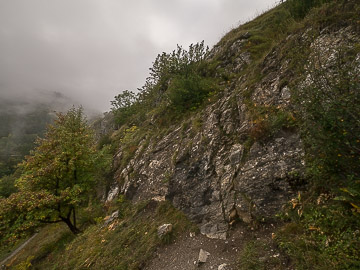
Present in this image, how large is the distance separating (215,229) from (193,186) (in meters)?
2.19

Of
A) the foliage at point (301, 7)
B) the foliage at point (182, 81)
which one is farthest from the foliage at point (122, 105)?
the foliage at point (301, 7)

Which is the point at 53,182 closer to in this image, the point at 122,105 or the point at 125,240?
the point at 125,240

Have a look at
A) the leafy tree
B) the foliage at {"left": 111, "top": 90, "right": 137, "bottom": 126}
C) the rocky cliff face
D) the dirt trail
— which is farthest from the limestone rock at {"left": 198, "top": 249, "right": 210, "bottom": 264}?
the foliage at {"left": 111, "top": 90, "right": 137, "bottom": 126}

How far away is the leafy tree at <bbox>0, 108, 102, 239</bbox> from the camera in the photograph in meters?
10.1

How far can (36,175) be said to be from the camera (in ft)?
37.9

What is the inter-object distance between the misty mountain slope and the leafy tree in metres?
2.38

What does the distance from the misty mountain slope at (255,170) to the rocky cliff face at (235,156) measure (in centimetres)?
5

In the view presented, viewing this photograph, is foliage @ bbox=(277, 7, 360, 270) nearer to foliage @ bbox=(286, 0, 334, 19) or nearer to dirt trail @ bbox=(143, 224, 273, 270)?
dirt trail @ bbox=(143, 224, 273, 270)

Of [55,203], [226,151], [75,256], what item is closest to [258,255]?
[226,151]

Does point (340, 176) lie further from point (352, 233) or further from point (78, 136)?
point (78, 136)

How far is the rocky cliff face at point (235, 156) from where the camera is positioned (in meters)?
6.03

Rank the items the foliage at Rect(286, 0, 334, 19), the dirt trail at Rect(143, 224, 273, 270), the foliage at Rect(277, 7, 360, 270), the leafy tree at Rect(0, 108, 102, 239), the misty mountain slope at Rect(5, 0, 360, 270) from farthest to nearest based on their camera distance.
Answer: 1. the leafy tree at Rect(0, 108, 102, 239)
2. the foliage at Rect(286, 0, 334, 19)
3. the dirt trail at Rect(143, 224, 273, 270)
4. the misty mountain slope at Rect(5, 0, 360, 270)
5. the foliage at Rect(277, 7, 360, 270)

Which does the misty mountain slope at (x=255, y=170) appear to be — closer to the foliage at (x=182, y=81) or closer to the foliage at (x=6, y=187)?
the foliage at (x=182, y=81)

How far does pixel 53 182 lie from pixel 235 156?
1259cm
